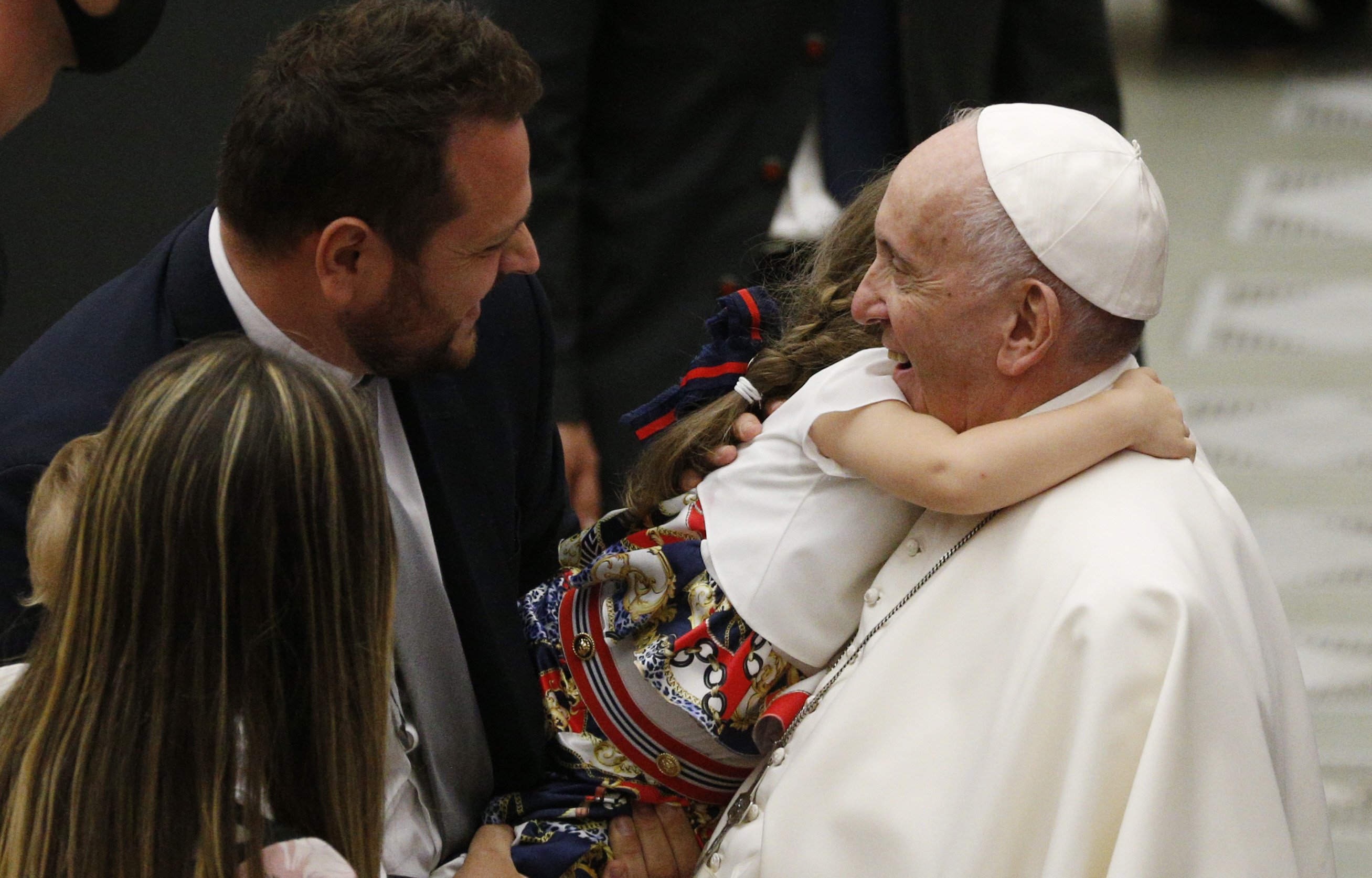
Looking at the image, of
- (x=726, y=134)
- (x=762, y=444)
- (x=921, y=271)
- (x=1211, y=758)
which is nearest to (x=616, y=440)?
(x=726, y=134)

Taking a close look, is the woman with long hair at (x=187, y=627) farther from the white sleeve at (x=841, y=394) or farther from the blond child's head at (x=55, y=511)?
the white sleeve at (x=841, y=394)

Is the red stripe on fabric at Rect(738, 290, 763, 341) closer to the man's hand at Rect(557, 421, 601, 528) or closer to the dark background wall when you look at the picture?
the man's hand at Rect(557, 421, 601, 528)

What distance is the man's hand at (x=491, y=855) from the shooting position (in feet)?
7.29

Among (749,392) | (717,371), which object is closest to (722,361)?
(717,371)

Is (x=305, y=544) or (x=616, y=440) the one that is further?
(x=616, y=440)

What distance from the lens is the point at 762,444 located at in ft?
7.23

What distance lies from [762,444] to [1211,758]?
2.49 feet

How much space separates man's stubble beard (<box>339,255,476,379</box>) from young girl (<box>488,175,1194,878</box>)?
0.32 metres

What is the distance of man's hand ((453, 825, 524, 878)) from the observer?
222 centimetres

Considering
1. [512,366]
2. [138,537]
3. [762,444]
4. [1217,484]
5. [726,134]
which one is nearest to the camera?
[138,537]

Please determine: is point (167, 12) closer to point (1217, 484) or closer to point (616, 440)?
point (616, 440)

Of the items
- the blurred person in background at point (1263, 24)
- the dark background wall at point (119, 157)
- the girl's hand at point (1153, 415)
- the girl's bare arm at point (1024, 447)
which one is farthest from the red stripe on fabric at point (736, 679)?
the blurred person in background at point (1263, 24)

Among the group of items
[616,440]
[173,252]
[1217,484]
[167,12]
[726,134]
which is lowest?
[616,440]

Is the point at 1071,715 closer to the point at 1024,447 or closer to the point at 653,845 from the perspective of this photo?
the point at 1024,447
